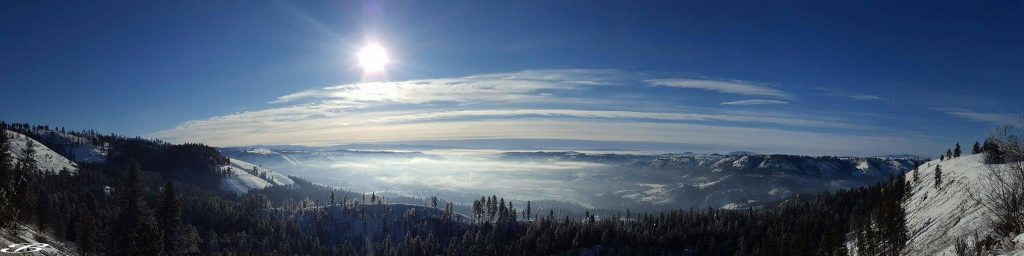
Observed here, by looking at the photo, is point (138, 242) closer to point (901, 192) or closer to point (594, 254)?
point (594, 254)

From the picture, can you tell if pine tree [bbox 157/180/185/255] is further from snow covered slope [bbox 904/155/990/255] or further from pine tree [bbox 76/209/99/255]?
snow covered slope [bbox 904/155/990/255]

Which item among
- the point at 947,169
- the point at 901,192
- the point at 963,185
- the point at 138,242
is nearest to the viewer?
the point at 138,242

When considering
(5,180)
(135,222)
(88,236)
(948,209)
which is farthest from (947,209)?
(88,236)

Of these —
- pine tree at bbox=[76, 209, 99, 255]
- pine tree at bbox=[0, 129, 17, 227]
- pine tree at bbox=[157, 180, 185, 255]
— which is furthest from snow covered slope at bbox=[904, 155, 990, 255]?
pine tree at bbox=[76, 209, 99, 255]

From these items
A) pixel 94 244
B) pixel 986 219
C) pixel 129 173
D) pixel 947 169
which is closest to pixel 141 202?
pixel 129 173

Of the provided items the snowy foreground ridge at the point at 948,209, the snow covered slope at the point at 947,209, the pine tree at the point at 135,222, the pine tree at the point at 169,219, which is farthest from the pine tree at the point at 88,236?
the snow covered slope at the point at 947,209

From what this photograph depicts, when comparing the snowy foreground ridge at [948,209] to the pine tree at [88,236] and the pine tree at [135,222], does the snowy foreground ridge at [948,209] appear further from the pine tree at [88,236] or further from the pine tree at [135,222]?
the pine tree at [88,236]

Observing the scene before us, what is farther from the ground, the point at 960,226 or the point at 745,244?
the point at 960,226

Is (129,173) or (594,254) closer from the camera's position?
(129,173)

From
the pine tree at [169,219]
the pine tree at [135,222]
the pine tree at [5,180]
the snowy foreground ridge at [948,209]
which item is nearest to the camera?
the pine tree at [5,180]
